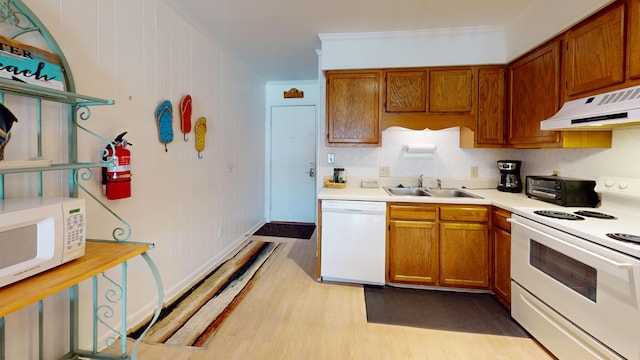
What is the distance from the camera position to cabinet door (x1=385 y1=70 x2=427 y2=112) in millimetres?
2855

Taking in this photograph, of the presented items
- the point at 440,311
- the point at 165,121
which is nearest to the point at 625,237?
the point at 440,311

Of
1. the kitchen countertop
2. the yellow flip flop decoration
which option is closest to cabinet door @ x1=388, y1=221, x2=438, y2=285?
the kitchen countertop

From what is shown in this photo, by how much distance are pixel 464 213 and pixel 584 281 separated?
3.29ft

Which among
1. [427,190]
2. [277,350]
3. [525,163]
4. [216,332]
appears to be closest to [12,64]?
[216,332]

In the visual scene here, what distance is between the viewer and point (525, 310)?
1.97 metres

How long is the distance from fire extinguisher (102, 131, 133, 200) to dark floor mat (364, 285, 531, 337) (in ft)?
6.36

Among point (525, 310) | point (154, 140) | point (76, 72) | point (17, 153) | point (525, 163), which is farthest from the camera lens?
point (525, 163)

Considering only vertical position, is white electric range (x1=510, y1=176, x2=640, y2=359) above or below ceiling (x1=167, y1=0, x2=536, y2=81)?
below

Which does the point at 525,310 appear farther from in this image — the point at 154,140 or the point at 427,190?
the point at 154,140

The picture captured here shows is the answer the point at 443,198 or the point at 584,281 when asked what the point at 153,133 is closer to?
the point at 443,198

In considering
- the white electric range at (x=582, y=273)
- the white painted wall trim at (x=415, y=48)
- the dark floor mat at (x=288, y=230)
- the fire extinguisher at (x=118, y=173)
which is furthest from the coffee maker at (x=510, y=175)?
the fire extinguisher at (x=118, y=173)

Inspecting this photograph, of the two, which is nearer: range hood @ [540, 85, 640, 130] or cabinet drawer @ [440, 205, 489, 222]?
range hood @ [540, 85, 640, 130]

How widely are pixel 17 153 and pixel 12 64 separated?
0.42 m

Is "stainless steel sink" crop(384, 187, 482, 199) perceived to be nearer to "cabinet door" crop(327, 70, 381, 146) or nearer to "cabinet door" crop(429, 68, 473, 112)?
"cabinet door" crop(327, 70, 381, 146)
